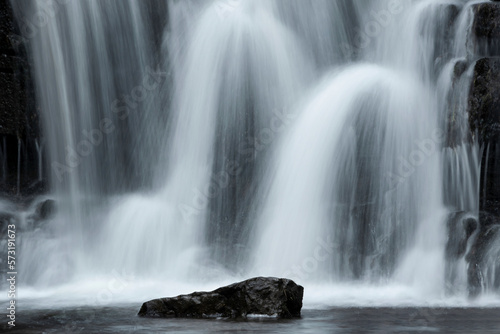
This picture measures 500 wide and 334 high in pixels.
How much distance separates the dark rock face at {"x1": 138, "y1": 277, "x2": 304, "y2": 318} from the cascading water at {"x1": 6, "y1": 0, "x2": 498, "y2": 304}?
2.62 metres

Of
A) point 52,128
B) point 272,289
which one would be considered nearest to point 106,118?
point 52,128

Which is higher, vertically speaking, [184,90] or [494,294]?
[184,90]

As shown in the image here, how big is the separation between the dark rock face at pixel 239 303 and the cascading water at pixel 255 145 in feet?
8.59

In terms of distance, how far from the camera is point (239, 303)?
1067cm

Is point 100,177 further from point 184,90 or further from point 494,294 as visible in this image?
point 494,294

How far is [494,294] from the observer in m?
13.1

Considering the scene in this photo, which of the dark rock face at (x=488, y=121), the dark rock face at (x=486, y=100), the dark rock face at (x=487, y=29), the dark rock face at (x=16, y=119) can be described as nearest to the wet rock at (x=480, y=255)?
the dark rock face at (x=488, y=121)

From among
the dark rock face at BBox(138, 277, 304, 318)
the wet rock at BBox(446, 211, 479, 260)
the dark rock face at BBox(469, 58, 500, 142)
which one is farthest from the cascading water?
the dark rock face at BBox(138, 277, 304, 318)

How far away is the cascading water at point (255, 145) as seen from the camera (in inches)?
602

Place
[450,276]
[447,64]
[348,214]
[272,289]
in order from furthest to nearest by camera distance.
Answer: [447,64] → [348,214] → [450,276] → [272,289]

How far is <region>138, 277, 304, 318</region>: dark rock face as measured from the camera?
10547 millimetres

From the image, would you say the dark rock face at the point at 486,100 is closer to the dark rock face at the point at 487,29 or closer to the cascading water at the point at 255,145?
the cascading water at the point at 255,145

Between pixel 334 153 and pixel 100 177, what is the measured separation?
5623mm

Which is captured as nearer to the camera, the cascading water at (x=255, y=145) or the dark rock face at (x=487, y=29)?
the cascading water at (x=255, y=145)
